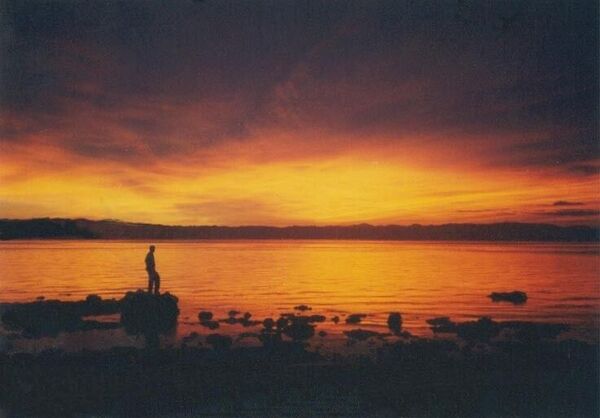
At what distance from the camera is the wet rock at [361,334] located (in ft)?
79.8

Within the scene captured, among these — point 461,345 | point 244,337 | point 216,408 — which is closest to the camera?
point 216,408

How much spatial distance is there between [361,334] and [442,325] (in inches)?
231

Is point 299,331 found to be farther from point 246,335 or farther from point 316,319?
point 316,319

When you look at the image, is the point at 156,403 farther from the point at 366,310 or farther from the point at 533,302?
the point at 533,302

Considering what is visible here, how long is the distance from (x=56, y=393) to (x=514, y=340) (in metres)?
17.7

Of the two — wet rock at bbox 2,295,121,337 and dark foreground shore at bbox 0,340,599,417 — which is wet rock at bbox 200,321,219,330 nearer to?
wet rock at bbox 2,295,121,337

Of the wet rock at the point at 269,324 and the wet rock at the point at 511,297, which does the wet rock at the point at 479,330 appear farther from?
the wet rock at the point at 511,297

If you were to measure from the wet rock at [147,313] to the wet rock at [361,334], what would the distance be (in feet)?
27.7

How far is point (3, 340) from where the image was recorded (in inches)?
926

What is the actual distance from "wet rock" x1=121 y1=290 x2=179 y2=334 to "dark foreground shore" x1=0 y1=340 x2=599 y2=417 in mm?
6935

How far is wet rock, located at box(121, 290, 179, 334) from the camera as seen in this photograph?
1059 inches

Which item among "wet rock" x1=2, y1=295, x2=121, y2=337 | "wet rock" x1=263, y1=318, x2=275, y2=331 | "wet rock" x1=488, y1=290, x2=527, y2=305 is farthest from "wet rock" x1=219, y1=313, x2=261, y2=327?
"wet rock" x1=488, y1=290, x2=527, y2=305

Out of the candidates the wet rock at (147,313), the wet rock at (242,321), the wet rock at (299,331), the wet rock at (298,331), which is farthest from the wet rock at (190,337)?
the wet rock at (242,321)

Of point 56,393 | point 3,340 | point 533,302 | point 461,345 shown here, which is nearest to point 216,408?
point 56,393
